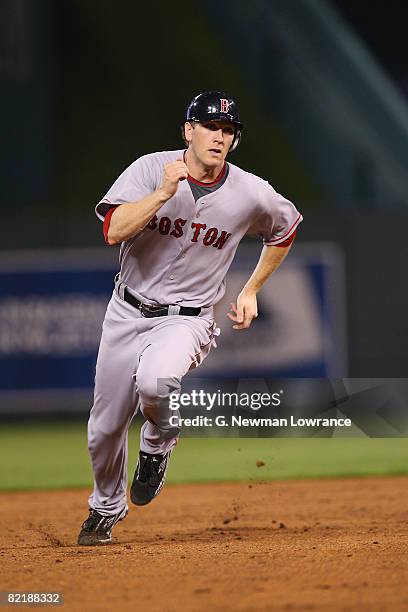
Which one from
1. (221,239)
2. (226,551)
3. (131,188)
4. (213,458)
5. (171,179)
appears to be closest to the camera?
(171,179)

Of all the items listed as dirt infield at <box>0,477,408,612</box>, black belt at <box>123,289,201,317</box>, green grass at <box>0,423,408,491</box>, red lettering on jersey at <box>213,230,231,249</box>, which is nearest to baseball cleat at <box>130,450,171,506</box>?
dirt infield at <box>0,477,408,612</box>

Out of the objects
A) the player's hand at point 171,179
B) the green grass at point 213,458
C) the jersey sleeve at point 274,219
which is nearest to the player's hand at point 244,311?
the jersey sleeve at point 274,219

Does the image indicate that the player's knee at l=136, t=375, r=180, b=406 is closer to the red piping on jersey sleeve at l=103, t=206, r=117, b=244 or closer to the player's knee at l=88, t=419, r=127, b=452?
the player's knee at l=88, t=419, r=127, b=452

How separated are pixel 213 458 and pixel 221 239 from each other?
4570 mm

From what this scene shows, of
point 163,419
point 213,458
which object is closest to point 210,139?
point 163,419

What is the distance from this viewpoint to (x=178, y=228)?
5.01 meters

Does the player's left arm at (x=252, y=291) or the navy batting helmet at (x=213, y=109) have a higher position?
the navy batting helmet at (x=213, y=109)

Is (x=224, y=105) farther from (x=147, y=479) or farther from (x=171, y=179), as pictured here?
(x=147, y=479)

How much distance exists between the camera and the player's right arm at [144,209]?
454 cm

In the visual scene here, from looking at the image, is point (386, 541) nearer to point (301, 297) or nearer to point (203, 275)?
point (203, 275)

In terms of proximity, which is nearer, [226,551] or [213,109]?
[226,551]

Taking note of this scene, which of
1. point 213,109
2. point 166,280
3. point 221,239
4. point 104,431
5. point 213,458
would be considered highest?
point 213,109

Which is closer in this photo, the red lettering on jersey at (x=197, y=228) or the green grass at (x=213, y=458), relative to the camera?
the red lettering on jersey at (x=197, y=228)

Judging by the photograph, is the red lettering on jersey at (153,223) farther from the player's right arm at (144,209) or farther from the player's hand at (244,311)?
the player's hand at (244,311)
